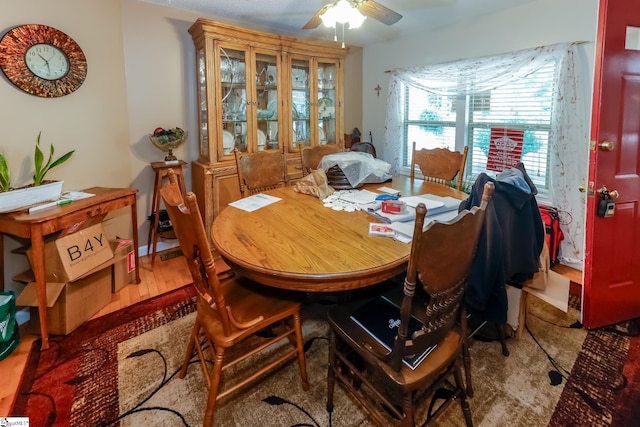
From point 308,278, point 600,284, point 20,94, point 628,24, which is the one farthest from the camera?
point 20,94

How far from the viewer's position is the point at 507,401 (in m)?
1.56

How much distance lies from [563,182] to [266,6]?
281cm

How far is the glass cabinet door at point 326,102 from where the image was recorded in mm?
3781

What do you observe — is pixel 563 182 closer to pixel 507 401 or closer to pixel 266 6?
pixel 507 401

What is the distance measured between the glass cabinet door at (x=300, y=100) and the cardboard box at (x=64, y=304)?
2145mm

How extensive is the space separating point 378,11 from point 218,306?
A: 1938 millimetres

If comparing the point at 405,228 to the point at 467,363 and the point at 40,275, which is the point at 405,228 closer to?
the point at 467,363

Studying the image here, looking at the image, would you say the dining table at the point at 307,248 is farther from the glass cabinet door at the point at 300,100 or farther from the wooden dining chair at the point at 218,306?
the glass cabinet door at the point at 300,100

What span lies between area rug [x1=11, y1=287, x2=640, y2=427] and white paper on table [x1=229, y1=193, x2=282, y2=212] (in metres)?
0.78

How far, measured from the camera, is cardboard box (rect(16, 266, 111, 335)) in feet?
6.70

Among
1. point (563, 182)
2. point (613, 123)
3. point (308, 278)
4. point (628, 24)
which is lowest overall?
point (308, 278)

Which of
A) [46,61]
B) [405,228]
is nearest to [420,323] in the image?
[405,228]

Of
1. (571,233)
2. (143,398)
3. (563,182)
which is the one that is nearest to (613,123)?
(563,182)

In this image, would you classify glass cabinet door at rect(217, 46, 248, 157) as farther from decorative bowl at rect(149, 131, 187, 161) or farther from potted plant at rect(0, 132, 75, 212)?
potted plant at rect(0, 132, 75, 212)
